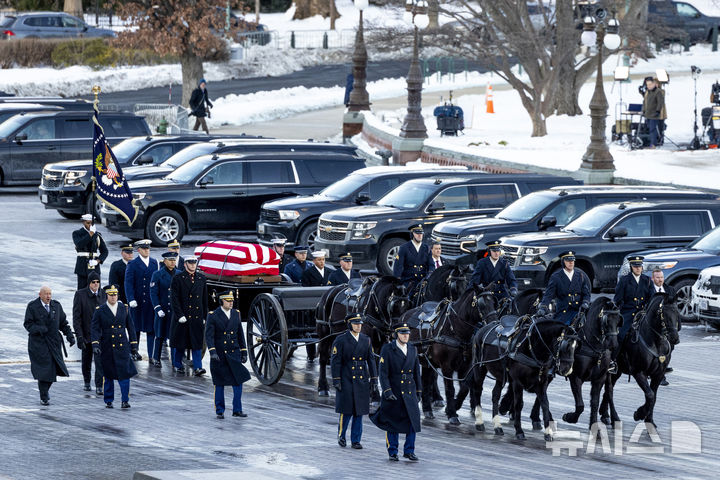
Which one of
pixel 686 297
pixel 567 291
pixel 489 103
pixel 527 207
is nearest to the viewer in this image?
pixel 567 291

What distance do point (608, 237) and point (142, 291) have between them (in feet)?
27.6

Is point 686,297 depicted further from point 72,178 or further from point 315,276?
point 72,178

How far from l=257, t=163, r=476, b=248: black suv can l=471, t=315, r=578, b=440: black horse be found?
12.2m

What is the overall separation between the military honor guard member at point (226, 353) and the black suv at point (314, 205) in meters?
10.9

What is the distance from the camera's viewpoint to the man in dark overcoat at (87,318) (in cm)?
1673

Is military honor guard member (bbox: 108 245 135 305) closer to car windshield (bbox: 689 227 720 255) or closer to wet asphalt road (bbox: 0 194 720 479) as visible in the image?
wet asphalt road (bbox: 0 194 720 479)

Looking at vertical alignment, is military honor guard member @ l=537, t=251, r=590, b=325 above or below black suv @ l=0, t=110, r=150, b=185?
below

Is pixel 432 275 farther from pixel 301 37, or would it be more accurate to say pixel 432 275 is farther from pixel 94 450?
pixel 301 37

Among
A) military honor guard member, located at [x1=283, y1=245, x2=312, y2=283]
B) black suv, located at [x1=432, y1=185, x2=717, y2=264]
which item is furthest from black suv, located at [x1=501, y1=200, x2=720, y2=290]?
military honor guard member, located at [x1=283, y1=245, x2=312, y2=283]

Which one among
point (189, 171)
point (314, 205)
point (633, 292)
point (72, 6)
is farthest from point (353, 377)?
point (72, 6)

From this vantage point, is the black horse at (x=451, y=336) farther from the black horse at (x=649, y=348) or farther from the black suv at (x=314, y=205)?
the black suv at (x=314, y=205)

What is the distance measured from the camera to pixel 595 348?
14648 mm

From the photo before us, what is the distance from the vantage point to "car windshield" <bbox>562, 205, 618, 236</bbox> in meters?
23.3

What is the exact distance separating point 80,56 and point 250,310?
4672 cm
